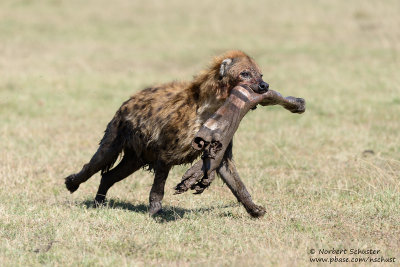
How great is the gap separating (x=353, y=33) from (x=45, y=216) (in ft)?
60.8

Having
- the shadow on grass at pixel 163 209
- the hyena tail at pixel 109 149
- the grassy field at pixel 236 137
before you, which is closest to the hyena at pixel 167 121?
the hyena tail at pixel 109 149

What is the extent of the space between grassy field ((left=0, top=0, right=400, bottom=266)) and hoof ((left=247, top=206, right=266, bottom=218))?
0.09 m

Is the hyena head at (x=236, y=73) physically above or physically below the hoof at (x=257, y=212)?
above

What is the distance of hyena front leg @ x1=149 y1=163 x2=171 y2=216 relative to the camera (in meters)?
6.84

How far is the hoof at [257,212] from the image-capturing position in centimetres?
673

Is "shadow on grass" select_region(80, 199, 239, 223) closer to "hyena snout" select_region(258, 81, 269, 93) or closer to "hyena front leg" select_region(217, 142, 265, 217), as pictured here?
"hyena front leg" select_region(217, 142, 265, 217)

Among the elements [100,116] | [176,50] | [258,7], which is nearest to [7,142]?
[100,116]

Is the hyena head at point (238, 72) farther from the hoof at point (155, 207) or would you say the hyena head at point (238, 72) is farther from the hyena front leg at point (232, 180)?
the hoof at point (155, 207)

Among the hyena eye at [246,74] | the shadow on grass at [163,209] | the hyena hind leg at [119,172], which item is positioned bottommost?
the shadow on grass at [163,209]

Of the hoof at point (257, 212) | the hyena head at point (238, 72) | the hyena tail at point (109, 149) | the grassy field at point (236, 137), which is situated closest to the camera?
the grassy field at point (236, 137)

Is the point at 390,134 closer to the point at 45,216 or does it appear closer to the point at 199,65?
the point at 45,216

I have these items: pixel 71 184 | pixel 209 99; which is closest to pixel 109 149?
pixel 71 184

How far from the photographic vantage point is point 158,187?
6.89 metres

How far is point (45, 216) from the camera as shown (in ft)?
21.7
